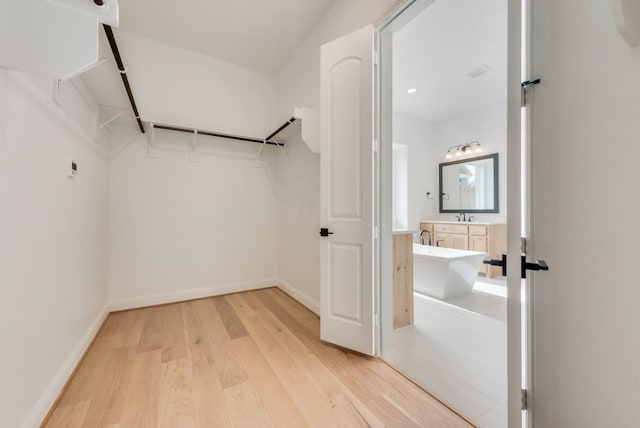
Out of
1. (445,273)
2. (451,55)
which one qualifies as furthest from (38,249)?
(451,55)

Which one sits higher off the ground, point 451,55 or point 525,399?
point 451,55

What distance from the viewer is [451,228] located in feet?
14.9

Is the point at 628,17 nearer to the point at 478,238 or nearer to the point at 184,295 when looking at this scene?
the point at 184,295

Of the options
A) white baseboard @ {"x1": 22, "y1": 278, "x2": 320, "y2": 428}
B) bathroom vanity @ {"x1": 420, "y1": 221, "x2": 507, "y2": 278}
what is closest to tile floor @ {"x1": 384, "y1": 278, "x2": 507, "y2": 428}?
white baseboard @ {"x1": 22, "y1": 278, "x2": 320, "y2": 428}

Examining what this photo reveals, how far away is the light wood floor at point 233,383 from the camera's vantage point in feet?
4.11

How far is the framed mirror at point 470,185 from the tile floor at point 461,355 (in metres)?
2.27

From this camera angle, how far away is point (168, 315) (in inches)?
98.3

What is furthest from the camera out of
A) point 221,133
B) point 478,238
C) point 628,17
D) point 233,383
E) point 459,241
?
point 459,241

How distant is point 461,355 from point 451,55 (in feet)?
10.7

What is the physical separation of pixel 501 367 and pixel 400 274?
0.93 m

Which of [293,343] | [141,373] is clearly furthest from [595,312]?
[141,373]

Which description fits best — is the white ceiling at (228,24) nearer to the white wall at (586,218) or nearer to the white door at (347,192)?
the white door at (347,192)

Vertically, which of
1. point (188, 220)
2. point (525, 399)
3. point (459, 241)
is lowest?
point (525, 399)

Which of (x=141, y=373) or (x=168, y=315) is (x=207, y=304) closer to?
(x=168, y=315)
